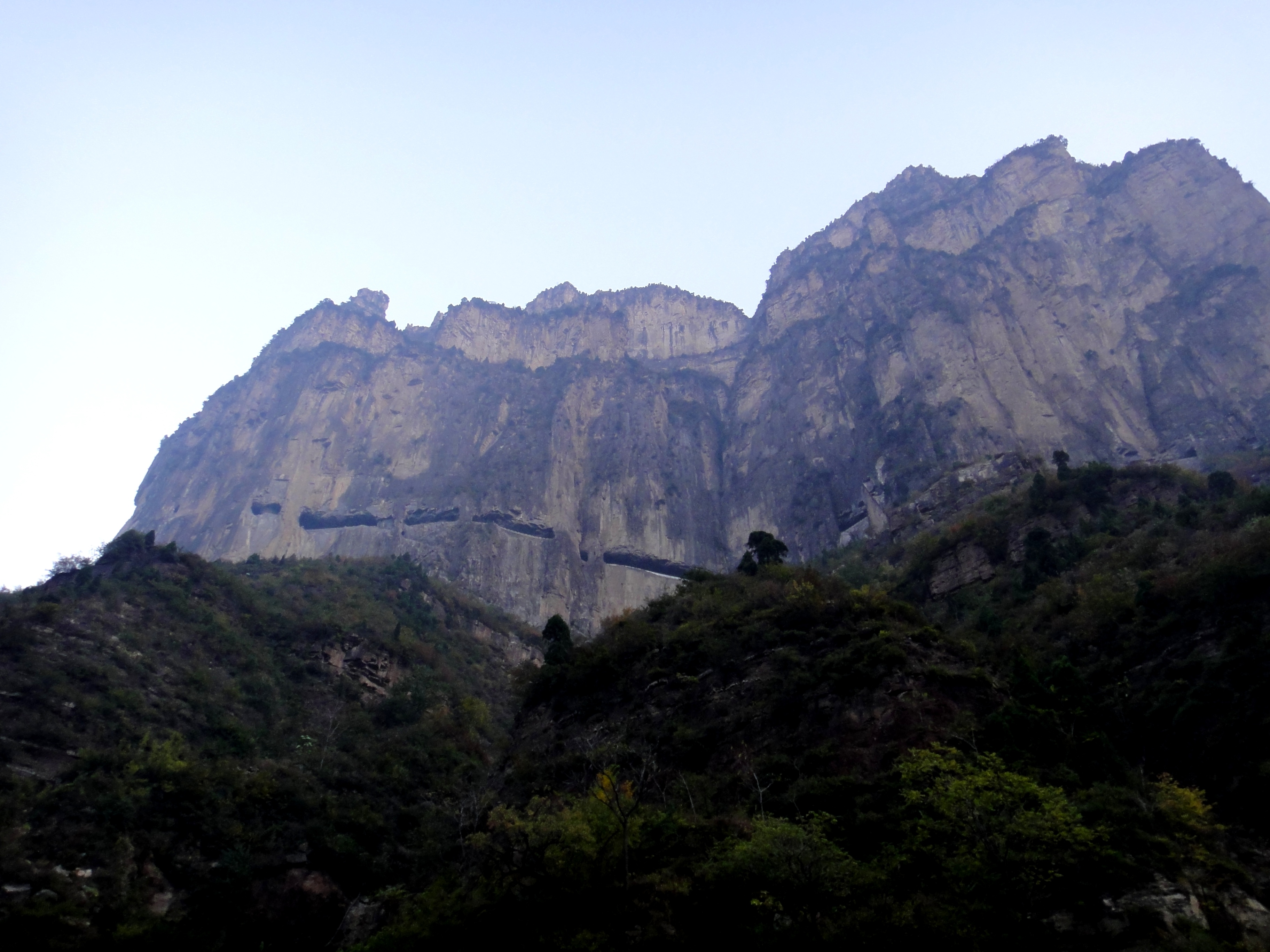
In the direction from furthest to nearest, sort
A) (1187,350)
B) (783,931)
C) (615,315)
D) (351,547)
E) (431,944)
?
(615,315) < (351,547) < (1187,350) < (431,944) < (783,931)

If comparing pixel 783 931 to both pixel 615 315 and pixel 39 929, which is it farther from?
pixel 615 315

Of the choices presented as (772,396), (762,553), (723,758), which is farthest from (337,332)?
(723,758)

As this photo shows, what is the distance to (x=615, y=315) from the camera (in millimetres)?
109125

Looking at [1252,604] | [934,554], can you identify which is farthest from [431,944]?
[934,554]

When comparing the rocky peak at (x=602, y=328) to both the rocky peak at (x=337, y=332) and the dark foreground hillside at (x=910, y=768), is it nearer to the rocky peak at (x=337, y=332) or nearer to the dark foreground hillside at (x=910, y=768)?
the rocky peak at (x=337, y=332)

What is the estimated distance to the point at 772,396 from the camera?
9006 centimetres

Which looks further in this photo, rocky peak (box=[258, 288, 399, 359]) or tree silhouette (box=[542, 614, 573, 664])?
rocky peak (box=[258, 288, 399, 359])

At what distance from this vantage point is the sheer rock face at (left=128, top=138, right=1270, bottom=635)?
225 feet

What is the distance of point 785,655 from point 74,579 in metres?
34.3

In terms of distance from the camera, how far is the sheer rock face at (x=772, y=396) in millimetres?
68500

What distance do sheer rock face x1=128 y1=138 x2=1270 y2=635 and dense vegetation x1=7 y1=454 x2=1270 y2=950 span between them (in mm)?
28684

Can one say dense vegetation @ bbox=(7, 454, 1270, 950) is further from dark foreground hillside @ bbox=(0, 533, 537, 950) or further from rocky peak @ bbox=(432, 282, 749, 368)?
rocky peak @ bbox=(432, 282, 749, 368)

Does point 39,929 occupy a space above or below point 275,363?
below

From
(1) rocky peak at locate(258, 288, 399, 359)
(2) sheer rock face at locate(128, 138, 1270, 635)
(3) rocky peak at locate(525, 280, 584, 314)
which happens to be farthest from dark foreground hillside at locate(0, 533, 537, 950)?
(3) rocky peak at locate(525, 280, 584, 314)
